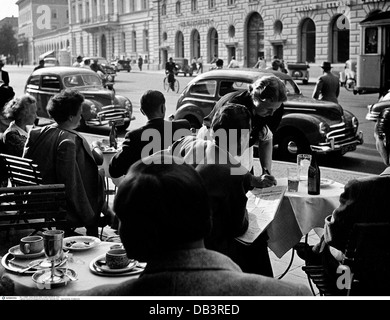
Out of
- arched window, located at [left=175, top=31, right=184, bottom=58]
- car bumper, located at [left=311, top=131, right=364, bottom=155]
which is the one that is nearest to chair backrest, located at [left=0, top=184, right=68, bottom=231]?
car bumper, located at [left=311, top=131, right=364, bottom=155]

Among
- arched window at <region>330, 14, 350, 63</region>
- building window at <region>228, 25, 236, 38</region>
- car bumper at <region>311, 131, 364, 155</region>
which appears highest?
building window at <region>228, 25, 236, 38</region>

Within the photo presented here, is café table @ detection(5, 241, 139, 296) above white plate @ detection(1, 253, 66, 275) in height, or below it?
below

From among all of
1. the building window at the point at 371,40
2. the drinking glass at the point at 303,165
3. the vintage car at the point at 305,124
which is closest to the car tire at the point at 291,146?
the vintage car at the point at 305,124

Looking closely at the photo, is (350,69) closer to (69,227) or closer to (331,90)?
(331,90)

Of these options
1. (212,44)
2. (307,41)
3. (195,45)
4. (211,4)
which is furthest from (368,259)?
(195,45)

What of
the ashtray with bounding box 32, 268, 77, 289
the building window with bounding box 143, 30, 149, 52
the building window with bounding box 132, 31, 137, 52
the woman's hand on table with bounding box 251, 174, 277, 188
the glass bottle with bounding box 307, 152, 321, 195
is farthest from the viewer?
the building window with bounding box 132, 31, 137, 52

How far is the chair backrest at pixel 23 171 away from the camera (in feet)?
13.4

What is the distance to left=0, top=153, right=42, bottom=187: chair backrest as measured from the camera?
A: 410 cm

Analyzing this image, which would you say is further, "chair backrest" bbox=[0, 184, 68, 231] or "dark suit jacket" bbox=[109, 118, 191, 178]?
"dark suit jacket" bbox=[109, 118, 191, 178]

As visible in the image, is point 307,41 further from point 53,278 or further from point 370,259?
point 53,278

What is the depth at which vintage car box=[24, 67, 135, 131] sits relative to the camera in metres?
12.4

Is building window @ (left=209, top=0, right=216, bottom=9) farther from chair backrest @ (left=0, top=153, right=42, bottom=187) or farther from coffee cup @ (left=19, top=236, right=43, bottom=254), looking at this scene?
coffee cup @ (left=19, top=236, right=43, bottom=254)

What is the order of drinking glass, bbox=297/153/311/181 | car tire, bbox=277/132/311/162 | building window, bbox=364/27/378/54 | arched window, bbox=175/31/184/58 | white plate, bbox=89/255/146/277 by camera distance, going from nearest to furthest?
white plate, bbox=89/255/146/277, drinking glass, bbox=297/153/311/181, car tire, bbox=277/132/311/162, building window, bbox=364/27/378/54, arched window, bbox=175/31/184/58
